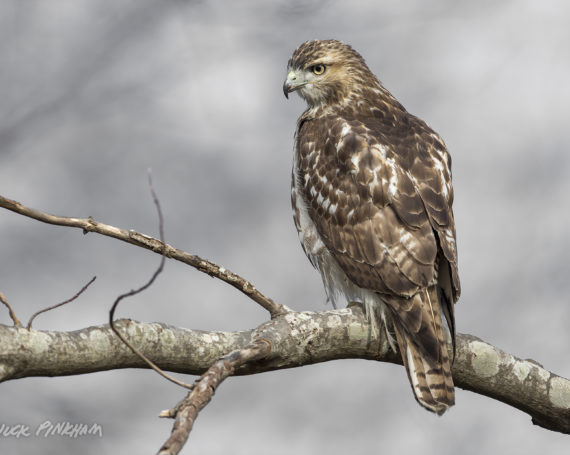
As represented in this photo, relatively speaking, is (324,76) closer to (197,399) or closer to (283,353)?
(283,353)

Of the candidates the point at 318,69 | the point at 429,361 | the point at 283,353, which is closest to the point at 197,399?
the point at 283,353

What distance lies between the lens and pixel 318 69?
20.6 feet

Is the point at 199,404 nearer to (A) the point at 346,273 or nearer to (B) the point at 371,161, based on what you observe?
(A) the point at 346,273

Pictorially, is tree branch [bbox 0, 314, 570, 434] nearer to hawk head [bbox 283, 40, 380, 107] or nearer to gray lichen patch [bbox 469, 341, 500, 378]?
gray lichen patch [bbox 469, 341, 500, 378]

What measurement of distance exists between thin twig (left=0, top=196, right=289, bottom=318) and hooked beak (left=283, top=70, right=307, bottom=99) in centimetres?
251

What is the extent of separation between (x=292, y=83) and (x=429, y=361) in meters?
2.68

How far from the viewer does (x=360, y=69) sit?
21.0ft

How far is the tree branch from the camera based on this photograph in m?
3.33

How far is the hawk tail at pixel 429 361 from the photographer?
436 cm

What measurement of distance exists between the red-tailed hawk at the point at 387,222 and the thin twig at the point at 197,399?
1251mm

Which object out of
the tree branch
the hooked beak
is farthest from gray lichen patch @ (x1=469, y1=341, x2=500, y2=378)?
the hooked beak

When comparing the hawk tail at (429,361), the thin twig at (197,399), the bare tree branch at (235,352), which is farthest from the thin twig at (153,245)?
the hawk tail at (429,361)

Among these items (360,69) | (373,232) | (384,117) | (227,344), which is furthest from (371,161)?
(227,344)

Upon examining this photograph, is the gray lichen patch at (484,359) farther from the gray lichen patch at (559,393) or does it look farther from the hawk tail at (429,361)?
the gray lichen patch at (559,393)
